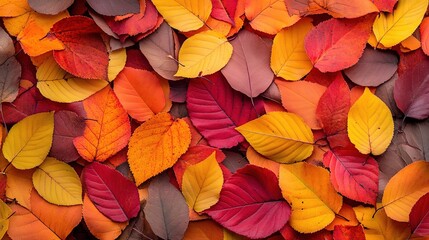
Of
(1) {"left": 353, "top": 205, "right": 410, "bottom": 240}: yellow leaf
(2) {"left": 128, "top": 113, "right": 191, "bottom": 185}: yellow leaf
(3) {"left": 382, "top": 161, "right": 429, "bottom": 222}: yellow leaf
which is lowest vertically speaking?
(1) {"left": 353, "top": 205, "right": 410, "bottom": 240}: yellow leaf

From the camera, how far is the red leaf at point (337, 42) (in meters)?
0.69

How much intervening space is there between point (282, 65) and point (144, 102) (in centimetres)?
18

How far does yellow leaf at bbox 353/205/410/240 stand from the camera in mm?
658

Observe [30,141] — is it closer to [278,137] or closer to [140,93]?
[140,93]

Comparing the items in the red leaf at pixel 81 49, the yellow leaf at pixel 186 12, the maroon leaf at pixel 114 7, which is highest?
the maroon leaf at pixel 114 7

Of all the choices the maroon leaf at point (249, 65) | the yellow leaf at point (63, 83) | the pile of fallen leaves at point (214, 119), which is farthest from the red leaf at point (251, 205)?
the yellow leaf at point (63, 83)

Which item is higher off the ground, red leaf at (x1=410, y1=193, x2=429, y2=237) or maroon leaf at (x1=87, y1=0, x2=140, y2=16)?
maroon leaf at (x1=87, y1=0, x2=140, y2=16)

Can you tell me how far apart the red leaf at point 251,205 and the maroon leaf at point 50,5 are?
0.29 m

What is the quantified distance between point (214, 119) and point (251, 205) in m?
0.11

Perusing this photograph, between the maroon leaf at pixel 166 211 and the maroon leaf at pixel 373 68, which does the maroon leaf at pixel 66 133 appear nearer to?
the maroon leaf at pixel 166 211

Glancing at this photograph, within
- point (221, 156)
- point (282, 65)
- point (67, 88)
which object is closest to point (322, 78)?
point (282, 65)

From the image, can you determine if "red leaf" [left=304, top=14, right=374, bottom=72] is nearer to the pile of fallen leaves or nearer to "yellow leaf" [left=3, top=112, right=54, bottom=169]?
the pile of fallen leaves

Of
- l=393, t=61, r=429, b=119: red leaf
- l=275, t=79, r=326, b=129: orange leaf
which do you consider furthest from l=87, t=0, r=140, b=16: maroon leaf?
l=393, t=61, r=429, b=119: red leaf

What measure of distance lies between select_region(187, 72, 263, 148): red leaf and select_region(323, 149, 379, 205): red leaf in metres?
0.11
